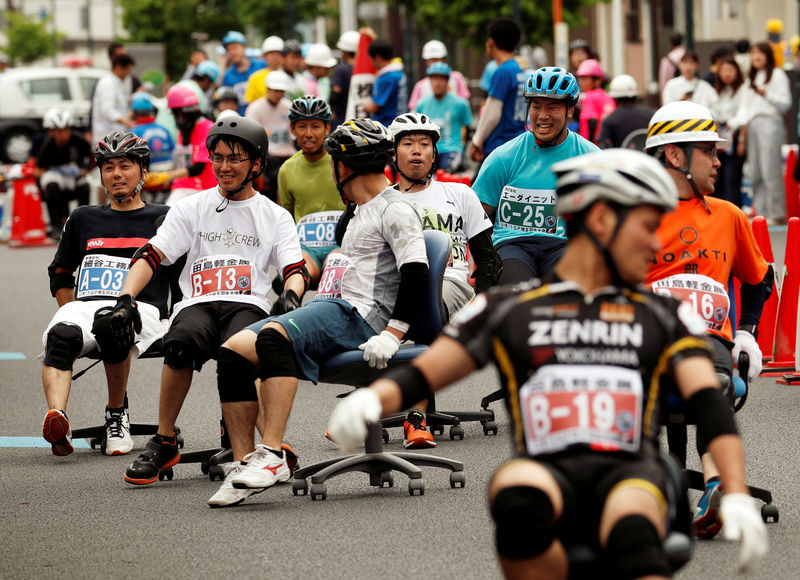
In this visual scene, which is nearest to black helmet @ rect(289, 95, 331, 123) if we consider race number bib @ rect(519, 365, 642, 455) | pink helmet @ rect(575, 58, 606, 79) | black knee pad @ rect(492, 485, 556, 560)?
race number bib @ rect(519, 365, 642, 455)

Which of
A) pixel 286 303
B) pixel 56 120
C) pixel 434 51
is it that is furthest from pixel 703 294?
pixel 56 120

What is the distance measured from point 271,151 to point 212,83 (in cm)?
563

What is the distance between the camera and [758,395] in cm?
961

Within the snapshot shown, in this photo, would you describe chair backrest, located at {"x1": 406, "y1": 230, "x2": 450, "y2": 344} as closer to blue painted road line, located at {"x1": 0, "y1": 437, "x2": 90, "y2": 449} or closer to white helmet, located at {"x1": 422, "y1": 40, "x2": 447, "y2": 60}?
blue painted road line, located at {"x1": 0, "y1": 437, "x2": 90, "y2": 449}

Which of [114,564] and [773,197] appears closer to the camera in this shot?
[114,564]

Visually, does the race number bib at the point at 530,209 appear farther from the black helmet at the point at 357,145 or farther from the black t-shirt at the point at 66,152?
the black t-shirt at the point at 66,152

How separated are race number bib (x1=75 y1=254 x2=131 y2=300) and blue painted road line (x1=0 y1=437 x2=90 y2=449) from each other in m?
0.97

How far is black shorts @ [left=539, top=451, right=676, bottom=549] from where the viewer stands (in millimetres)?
3846

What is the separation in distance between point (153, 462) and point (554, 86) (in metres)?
3.08

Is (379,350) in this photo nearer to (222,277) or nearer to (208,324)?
(208,324)

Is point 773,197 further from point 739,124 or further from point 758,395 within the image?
point 758,395

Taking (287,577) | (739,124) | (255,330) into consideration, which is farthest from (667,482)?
(739,124)

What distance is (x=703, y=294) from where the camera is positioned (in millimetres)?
6184

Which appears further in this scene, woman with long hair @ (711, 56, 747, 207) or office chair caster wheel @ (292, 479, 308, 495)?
woman with long hair @ (711, 56, 747, 207)
